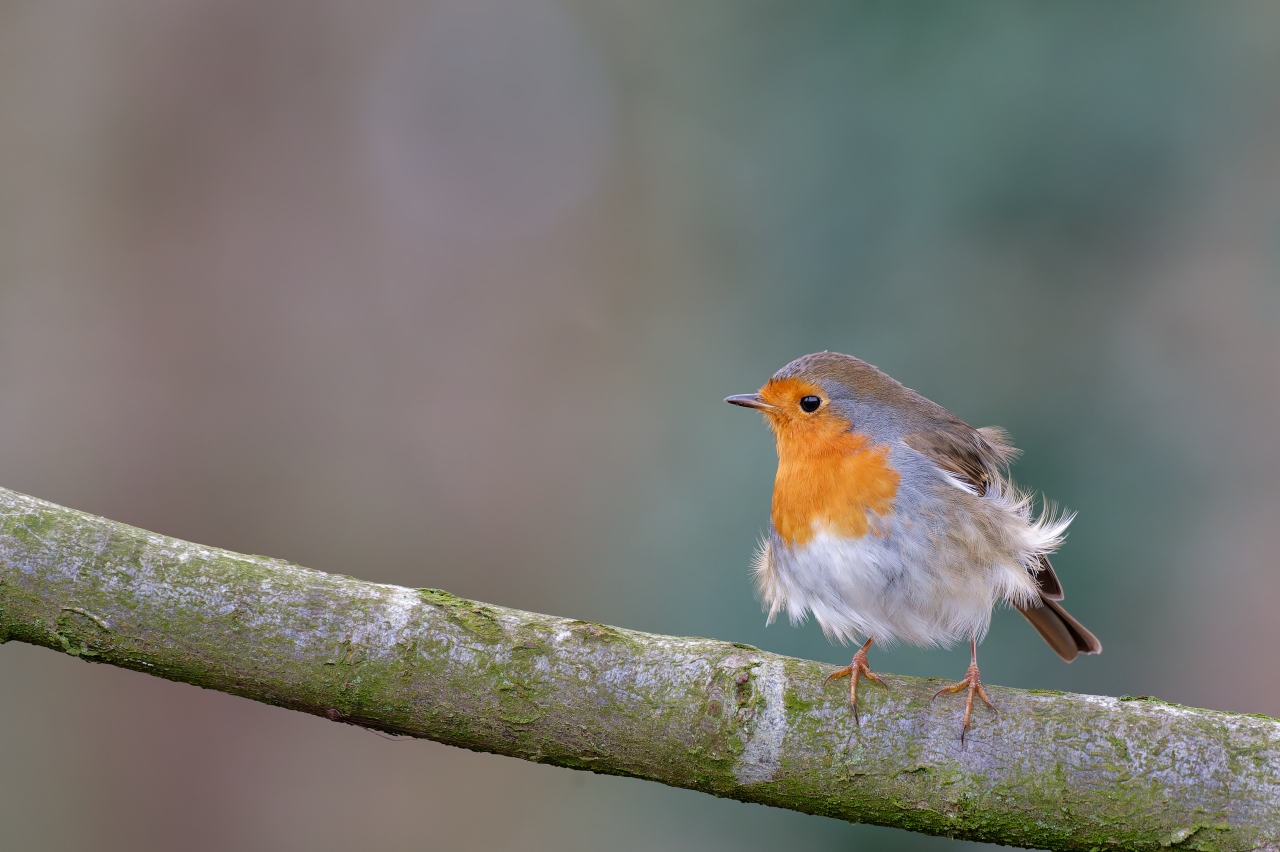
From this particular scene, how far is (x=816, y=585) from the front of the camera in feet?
8.69

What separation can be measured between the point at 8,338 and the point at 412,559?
8.22 ft

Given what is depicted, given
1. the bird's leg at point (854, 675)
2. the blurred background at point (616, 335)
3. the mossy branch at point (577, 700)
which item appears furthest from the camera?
the blurred background at point (616, 335)

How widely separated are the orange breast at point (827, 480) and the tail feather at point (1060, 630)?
707mm

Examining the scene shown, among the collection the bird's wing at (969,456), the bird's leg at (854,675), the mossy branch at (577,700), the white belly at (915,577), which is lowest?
the mossy branch at (577,700)

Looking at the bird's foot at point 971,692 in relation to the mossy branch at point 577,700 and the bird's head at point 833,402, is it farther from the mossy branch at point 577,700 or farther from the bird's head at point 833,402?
the bird's head at point 833,402

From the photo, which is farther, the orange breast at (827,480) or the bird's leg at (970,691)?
the orange breast at (827,480)

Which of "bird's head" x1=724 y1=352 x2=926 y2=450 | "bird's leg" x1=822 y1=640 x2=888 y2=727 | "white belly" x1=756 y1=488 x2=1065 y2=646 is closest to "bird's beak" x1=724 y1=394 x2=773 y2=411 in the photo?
"bird's head" x1=724 y1=352 x2=926 y2=450

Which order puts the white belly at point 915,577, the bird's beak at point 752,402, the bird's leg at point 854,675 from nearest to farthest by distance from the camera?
the bird's leg at point 854,675, the white belly at point 915,577, the bird's beak at point 752,402

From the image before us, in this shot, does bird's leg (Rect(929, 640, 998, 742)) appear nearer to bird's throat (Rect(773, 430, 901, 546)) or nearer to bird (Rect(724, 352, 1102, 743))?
bird (Rect(724, 352, 1102, 743))

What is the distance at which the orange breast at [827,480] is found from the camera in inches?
101

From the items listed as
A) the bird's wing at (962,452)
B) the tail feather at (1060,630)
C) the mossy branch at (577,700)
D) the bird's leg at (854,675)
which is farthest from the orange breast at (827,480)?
the tail feather at (1060,630)

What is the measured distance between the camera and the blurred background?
157 inches

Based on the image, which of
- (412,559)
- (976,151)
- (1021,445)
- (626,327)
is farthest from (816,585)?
(626,327)

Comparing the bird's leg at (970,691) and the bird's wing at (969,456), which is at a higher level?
the bird's wing at (969,456)
